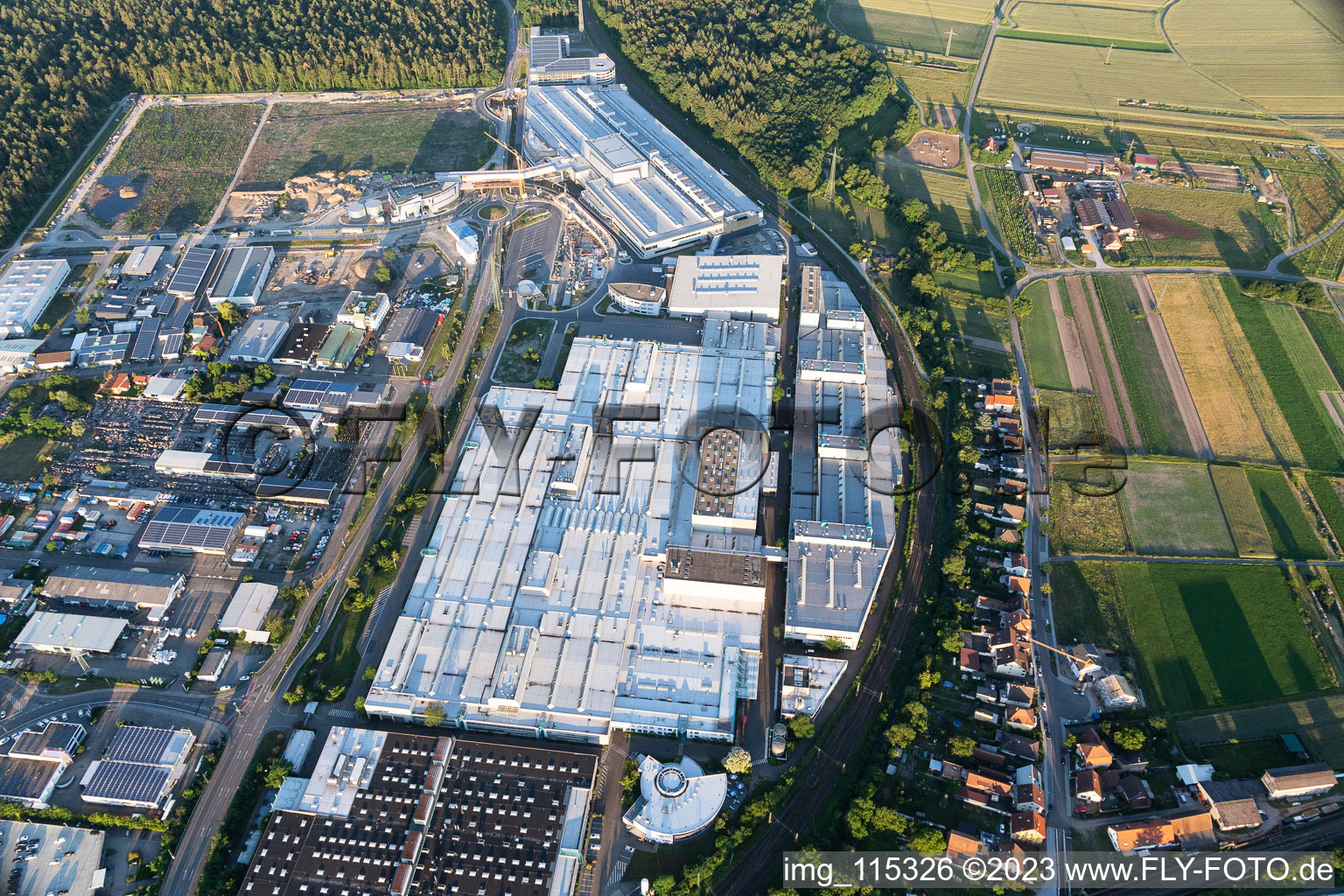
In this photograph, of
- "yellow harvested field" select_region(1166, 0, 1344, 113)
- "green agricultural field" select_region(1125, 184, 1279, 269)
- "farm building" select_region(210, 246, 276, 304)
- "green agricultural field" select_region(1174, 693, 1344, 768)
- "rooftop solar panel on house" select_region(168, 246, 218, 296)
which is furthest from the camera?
"yellow harvested field" select_region(1166, 0, 1344, 113)

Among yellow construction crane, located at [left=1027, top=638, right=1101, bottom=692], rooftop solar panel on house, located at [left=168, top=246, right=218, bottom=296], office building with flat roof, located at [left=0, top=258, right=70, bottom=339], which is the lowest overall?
yellow construction crane, located at [left=1027, top=638, right=1101, bottom=692]

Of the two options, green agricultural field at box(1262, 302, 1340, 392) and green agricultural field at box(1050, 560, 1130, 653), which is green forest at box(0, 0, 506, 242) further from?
green agricultural field at box(1262, 302, 1340, 392)

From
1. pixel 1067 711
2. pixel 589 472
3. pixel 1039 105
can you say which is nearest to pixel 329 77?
pixel 589 472

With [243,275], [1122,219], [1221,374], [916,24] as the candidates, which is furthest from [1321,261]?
[243,275]

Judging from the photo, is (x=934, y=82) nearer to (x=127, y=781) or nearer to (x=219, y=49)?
(x=219, y=49)

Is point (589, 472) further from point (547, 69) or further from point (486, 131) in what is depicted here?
point (547, 69)

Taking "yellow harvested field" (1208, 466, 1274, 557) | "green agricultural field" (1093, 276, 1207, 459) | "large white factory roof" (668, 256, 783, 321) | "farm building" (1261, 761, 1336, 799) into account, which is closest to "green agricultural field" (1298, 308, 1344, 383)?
"green agricultural field" (1093, 276, 1207, 459)
